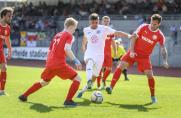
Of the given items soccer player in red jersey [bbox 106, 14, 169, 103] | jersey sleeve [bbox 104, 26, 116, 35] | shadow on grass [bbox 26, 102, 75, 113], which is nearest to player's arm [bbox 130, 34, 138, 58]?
soccer player in red jersey [bbox 106, 14, 169, 103]

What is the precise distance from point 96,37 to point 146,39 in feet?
5.18

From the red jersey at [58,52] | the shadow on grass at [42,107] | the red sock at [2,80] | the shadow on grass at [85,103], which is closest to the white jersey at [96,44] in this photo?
the shadow on grass at [85,103]

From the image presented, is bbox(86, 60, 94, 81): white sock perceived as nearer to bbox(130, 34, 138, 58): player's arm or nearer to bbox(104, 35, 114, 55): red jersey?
bbox(130, 34, 138, 58): player's arm

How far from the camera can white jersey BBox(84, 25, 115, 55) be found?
1385cm

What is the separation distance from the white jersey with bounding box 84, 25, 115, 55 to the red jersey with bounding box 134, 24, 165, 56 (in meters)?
1.05

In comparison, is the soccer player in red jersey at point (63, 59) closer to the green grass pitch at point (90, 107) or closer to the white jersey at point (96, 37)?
the green grass pitch at point (90, 107)

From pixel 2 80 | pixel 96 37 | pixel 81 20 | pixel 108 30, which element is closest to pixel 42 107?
pixel 2 80

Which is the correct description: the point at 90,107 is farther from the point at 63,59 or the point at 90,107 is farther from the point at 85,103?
the point at 63,59

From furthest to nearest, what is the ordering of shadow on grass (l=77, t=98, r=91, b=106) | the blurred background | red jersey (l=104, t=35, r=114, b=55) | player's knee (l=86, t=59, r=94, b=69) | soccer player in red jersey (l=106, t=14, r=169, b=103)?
the blurred background
red jersey (l=104, t=35, r=114, b=55)
player's knee (l=86, t=59, r=94, b=69)
soccer player in red jersey (l=106, t=14, r=169, b=103)
shadow on grass (l=77, t=98, r=91, b=106)

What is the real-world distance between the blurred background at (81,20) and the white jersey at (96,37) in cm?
1976

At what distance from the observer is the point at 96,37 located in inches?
546

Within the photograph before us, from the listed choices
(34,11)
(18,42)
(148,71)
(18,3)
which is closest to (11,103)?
(148,71)

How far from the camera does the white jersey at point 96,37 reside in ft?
45.4

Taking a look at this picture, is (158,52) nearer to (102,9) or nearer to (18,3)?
(102,9)
